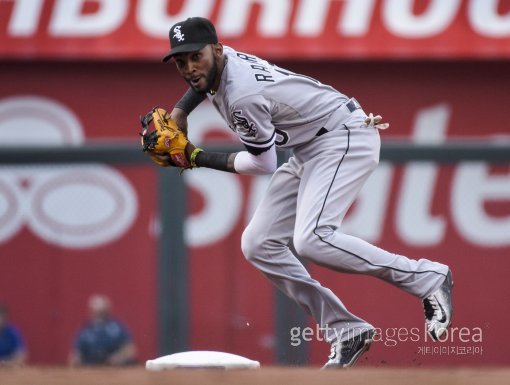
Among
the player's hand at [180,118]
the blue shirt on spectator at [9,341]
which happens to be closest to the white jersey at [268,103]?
the player's hand at [180,118]

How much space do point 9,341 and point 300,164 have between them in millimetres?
2955

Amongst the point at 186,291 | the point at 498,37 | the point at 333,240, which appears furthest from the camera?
the point at 498,37

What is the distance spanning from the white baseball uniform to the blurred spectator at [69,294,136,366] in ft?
6.04

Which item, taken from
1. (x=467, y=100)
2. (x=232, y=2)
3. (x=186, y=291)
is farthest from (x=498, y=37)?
(x=186, y=291)

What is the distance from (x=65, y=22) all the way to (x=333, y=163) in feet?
21.9

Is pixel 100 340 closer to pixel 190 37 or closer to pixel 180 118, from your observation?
pixel 180 118

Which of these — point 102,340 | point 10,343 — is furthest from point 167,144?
point 10,343

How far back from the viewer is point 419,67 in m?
12.1

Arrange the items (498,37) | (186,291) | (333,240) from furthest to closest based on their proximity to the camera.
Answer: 1. (498,37)
2. (186,291)
3. (333,240)

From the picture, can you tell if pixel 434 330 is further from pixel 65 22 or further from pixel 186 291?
pixel 65 22

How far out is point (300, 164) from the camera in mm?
5938

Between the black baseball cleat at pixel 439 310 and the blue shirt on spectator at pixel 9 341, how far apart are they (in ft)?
9.95

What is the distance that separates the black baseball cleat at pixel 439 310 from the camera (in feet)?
18.9

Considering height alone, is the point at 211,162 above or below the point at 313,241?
above
